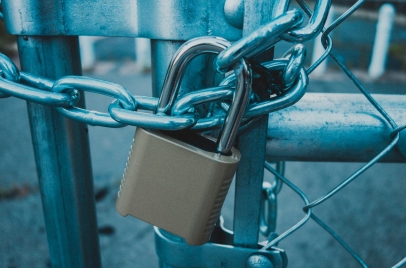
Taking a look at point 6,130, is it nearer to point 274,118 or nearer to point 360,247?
point 360,247

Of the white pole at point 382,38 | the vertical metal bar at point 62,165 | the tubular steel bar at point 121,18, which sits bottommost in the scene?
the white pole at point 382,38

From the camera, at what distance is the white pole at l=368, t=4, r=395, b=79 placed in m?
4.39

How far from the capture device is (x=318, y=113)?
1.62ft

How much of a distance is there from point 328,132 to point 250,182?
4.8 inches

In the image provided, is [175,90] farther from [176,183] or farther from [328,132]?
[328,132]

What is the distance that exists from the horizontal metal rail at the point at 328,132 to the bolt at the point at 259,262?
13 cm

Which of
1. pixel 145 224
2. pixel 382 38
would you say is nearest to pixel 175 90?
pixel 145 224

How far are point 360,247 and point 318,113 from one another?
156cm

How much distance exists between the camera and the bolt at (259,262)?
49cm

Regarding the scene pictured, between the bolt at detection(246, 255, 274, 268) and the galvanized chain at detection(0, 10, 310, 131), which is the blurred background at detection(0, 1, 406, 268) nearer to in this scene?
the bolt at detection(246, 255, 274, 268)

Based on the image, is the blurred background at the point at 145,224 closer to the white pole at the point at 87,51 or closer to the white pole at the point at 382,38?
the white pole at the point at 87,51

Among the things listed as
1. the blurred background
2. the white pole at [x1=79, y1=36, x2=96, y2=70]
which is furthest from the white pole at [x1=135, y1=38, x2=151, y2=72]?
the blurred background

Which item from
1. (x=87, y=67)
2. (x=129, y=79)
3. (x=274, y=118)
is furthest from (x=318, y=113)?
(x=87, y=67)

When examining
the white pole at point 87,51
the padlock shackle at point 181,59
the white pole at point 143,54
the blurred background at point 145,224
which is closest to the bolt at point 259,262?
the padlock shackle at point 181,59
